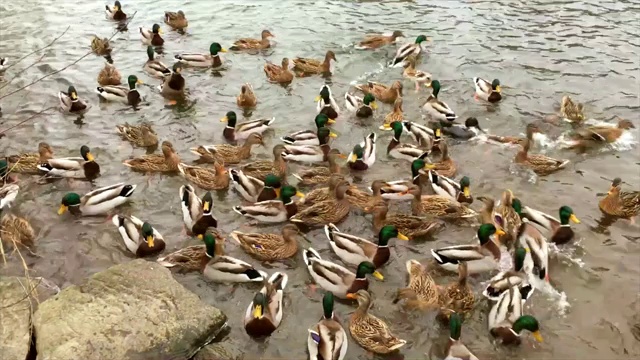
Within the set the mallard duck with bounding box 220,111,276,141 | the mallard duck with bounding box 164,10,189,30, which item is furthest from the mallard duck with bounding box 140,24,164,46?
the mallard duck with bounding box 220,111,276,141

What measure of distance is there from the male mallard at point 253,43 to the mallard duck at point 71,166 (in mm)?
5624

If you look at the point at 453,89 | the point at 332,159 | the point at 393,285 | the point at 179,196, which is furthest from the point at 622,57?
the point at 179,196

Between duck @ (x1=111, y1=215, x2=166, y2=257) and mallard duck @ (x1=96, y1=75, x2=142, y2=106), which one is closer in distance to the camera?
duck @ (x1=111, y1=215, x2=166, y2=257)

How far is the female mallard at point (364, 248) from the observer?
7844 mm

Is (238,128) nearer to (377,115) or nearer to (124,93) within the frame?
(377,115)

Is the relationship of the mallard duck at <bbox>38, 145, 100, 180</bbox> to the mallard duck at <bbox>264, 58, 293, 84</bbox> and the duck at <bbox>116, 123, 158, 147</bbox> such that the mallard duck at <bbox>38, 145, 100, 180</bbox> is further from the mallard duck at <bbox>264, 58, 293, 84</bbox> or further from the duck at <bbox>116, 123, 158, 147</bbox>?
the mallard duck at <bbox>264, 58, 293, 84</bbox>

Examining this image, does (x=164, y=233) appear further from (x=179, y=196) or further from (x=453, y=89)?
(x=453, y=89)

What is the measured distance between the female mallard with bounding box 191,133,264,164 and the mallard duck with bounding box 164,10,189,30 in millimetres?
6517

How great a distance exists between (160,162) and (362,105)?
397 cm

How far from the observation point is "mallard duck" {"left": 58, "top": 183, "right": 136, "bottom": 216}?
8.82 m

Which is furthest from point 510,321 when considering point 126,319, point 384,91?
point 384,91

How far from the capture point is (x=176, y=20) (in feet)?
51.1

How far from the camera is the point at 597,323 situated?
6.92 m

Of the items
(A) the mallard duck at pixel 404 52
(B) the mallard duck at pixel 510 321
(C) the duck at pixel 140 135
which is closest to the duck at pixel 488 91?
(A) the mallard duck at pixel 404 52
